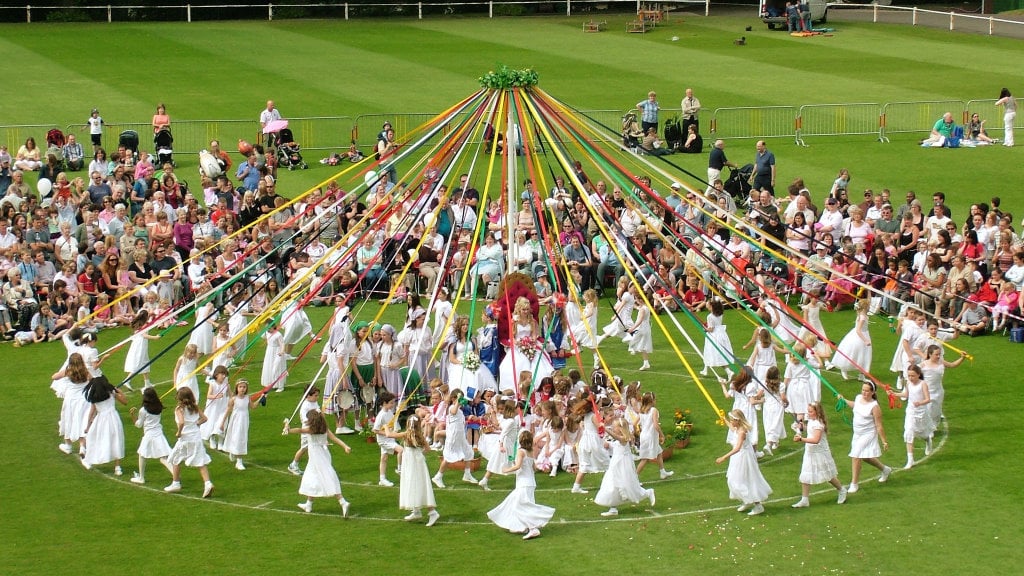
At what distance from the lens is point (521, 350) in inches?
782

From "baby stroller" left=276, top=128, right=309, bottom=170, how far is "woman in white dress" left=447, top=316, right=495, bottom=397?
13.4 meters

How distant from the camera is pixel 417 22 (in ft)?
175

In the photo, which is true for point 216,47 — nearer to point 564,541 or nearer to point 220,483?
point 220,483

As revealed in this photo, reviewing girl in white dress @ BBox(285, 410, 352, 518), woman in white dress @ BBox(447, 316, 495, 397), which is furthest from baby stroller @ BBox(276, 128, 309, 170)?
girl in white dress @ BBox(285, 410, 352, 518)

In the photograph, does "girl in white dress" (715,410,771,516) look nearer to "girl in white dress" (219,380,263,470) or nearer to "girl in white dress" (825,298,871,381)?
"girl in white dress" (825,298,871,381)

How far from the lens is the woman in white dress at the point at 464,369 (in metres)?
19.7

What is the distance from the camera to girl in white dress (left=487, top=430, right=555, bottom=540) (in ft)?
52.2

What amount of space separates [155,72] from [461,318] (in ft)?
82.6

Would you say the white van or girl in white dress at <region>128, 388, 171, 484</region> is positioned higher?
the white van

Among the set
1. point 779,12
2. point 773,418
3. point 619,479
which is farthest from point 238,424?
point 779,12

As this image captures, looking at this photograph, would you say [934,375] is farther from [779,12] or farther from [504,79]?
[779,12]

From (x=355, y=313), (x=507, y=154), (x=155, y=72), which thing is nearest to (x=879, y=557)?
(x=507, y=154)

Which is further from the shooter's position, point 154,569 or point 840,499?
point 840,499

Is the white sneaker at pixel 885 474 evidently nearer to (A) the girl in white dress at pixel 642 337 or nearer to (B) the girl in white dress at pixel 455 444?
(B) the girl in white dress at pixel 455 444
